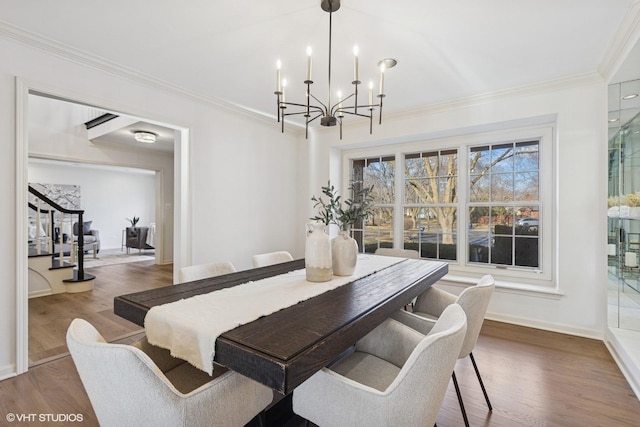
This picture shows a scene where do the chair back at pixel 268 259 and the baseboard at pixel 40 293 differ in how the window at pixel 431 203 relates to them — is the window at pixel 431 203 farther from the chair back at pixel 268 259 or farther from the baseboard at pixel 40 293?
the baseboard at pixel 40 293

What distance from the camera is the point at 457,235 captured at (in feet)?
12.4

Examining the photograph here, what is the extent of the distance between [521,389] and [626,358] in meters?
0.93

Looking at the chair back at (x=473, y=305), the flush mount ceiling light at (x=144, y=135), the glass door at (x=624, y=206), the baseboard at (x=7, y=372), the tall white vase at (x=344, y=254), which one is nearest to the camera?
the chair back at (x=473, y=305)

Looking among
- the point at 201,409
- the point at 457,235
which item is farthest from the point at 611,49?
the point at 201,409

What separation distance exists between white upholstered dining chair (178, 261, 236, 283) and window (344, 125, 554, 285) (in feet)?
8.60

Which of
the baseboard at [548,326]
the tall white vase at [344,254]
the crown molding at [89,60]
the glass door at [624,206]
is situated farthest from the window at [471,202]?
the crown molding at [89,60]

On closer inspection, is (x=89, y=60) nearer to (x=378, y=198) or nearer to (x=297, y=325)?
(x=297, y=325)

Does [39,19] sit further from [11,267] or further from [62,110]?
[62,110]

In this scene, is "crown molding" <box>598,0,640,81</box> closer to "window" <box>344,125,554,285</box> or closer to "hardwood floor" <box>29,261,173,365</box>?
"window" <box>344,125,554,285</box>

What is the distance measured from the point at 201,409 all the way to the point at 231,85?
292 centimetres

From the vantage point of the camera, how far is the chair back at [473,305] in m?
1.59

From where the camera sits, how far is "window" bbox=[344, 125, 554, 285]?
3.33 metres

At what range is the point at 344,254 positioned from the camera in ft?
6.64

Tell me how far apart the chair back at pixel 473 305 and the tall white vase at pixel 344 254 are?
70 centimetres
